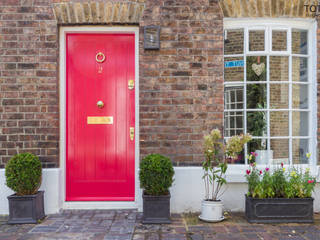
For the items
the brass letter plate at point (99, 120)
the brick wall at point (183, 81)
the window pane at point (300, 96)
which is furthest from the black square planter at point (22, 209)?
the window pane at point (300, 96)

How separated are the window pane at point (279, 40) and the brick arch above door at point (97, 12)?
2061 millimetres

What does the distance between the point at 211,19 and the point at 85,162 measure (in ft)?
9.45

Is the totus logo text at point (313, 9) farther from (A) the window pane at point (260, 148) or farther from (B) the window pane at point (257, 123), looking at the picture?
(A) the window pane at point (260, 148)

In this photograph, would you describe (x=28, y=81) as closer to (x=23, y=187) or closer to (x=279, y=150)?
(x=23, y=187)

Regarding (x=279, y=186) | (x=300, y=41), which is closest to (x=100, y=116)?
(x=279, y=186)

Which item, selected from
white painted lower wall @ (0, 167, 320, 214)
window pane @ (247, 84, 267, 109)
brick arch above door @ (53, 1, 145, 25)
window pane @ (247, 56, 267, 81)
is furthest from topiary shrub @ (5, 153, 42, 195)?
window pane @ (247, 56, 267, 81)

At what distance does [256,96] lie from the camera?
168 inches

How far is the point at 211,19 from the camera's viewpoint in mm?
4109

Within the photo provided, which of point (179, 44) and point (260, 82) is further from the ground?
point (179, 44)

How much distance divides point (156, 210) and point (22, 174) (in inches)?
71.1

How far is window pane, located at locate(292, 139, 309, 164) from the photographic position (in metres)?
4.31

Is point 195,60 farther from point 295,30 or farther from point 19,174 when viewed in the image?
point 19,174

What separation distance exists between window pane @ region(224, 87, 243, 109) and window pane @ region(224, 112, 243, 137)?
0.40 ft

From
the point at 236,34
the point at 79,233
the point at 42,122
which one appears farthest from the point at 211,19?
the point at 79,233
